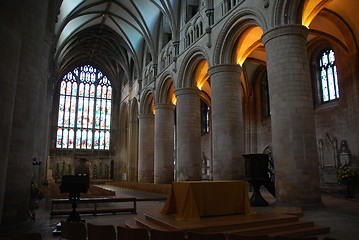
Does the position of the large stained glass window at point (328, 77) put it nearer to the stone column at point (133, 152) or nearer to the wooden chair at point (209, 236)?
the wooden chair at point (209, 236)

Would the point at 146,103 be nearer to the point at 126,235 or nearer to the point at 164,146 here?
the point at 164,146

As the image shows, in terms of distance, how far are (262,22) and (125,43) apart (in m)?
19.3

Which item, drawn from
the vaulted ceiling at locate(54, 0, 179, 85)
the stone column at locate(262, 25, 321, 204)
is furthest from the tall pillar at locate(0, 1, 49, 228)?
the vaulted ceiling at locate(54, 0, 179, 85)

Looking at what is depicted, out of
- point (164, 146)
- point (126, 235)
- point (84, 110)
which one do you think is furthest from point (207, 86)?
point (126, 235)

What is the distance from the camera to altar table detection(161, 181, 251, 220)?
613cm

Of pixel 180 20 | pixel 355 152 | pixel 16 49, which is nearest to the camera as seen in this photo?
pixel 16 49

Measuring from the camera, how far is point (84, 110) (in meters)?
36.7

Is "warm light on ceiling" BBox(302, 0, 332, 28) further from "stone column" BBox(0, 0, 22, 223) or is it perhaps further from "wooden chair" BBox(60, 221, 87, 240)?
"wooden chair" BBox(60, 221, 87, 240)

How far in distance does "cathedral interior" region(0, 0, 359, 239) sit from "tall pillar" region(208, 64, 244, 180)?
0.05 meters

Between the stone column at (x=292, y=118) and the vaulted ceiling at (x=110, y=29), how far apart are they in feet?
35.4

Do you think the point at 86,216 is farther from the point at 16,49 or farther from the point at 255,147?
the point at 255,147

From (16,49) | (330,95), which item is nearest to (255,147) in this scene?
(330,95)

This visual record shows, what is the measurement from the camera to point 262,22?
11727 millimetres

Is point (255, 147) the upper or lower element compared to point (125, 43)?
lower
